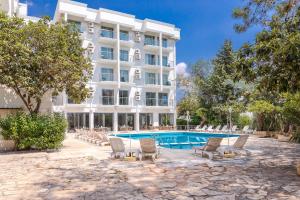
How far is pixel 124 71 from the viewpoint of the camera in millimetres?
39062

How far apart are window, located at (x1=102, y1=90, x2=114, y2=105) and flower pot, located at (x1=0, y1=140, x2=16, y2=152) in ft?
68.2

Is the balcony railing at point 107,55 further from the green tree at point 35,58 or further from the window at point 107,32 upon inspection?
the green tree at point 35,58

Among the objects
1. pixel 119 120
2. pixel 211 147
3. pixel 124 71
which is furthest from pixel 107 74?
pixel 211 147

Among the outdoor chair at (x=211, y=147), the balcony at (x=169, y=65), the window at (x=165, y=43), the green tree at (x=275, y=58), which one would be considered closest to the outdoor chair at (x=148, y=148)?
the outdoor chair at (x=211, y=147)

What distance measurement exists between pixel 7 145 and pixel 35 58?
505 cm

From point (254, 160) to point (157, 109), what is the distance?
29.1 metres

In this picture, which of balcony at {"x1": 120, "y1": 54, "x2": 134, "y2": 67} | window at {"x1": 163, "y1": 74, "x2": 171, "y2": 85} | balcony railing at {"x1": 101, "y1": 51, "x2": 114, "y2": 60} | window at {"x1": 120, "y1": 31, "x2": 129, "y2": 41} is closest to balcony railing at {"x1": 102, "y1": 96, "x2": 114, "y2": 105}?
balcony at {"x1": 120, "y1": 54, "x2": 134, "y2": 67}

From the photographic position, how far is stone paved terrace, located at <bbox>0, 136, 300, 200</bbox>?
23.4 feet

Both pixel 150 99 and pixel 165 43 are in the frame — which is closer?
pixel 150 99

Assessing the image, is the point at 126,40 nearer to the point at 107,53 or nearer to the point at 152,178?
the point at 107,53

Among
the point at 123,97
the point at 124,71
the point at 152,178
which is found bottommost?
the point at 152,178

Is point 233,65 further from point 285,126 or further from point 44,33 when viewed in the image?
point 285,126

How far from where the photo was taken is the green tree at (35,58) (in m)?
14.6

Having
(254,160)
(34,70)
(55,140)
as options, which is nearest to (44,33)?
(34,70)
